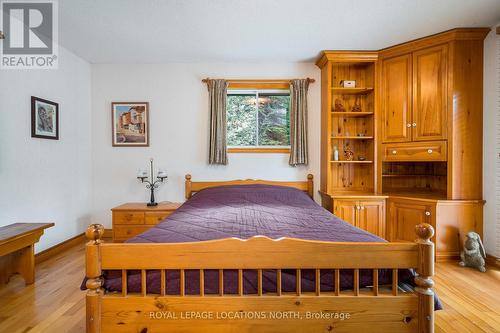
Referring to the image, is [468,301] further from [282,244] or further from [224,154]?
[224,154]

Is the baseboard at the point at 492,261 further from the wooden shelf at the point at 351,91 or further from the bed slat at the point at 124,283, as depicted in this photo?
the bed slat at the point at 124,283

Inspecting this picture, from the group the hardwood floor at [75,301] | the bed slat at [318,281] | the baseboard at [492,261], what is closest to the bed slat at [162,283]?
the bed slat at [318,281]

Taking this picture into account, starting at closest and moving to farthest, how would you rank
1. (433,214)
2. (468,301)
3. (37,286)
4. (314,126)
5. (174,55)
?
(468,301)
(37,286)
(433,214)
(174,55)
(314,126)

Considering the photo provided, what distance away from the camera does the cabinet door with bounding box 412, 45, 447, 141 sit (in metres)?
2.68

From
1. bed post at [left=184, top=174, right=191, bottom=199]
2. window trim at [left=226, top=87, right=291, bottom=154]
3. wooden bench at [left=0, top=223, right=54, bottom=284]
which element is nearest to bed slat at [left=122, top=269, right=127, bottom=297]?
wooden bench at [left=0, top=223, right=54, bottom=284]

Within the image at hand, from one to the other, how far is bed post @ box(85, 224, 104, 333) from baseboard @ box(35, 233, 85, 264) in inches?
83.3

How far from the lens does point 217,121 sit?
3.23 meters

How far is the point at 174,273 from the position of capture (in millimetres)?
1208

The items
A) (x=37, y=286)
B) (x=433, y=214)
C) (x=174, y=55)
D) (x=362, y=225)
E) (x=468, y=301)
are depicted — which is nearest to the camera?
(x=468, y=301)

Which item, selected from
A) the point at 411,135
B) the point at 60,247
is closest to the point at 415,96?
the point at 411,135

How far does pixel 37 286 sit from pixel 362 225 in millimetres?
3260

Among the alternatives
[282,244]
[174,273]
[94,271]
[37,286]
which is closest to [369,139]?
[282,244]

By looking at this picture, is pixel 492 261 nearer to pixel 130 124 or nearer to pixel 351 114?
pixel 351 114

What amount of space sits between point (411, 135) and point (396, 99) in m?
0.47
